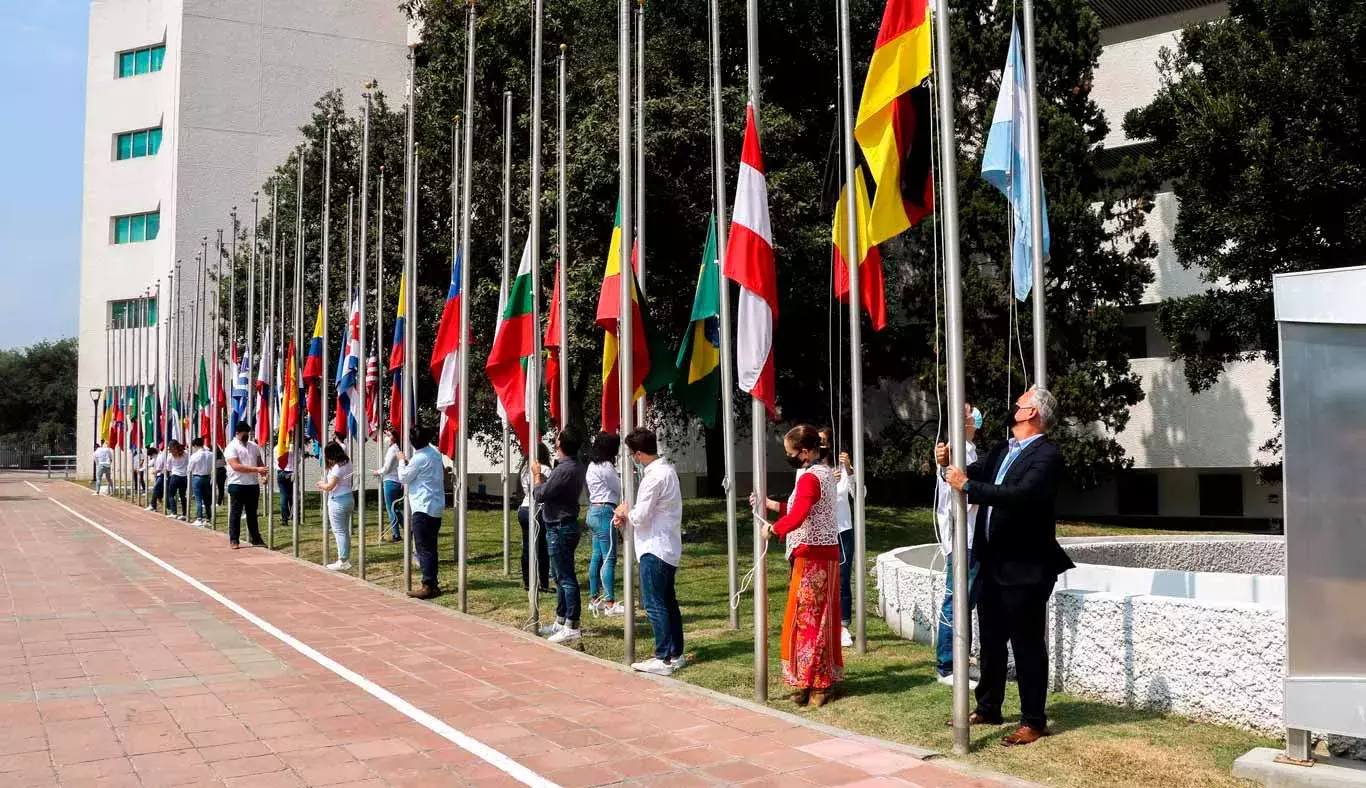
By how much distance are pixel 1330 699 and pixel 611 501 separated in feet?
22.0

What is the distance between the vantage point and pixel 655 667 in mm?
8688

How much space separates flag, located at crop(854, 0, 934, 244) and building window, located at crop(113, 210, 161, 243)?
151ft

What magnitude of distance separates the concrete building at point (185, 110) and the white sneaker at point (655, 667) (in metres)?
37.2

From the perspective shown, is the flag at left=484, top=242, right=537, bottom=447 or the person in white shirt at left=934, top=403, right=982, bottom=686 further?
the flag at left=484, top=242, right=537, bottom=447

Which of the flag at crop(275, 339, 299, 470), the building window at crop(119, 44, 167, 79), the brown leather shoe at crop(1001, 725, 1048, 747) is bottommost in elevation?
the brown leather shoe at crop(1001, 725, 1048, 747)

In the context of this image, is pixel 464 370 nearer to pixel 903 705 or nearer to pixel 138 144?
pixel 903 705

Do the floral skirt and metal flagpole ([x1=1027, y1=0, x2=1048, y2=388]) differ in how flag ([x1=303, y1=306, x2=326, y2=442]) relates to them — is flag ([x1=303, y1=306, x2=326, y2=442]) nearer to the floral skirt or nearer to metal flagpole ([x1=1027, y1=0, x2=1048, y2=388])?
the floral skirt

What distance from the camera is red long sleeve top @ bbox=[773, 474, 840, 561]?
24.3ft

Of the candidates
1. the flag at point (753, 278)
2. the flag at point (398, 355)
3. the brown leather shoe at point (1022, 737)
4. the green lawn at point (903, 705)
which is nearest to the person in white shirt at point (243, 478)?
the flag at point (398, 355)

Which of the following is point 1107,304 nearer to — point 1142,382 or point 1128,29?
point 1142,382

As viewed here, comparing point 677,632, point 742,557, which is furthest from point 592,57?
point 677,632

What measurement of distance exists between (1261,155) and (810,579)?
14.2m

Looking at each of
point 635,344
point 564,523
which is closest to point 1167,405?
point 635,344

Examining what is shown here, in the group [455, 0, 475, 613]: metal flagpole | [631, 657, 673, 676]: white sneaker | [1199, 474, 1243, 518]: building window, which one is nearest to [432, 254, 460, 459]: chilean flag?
[455, 0, 475, 613]: metal flagpole
